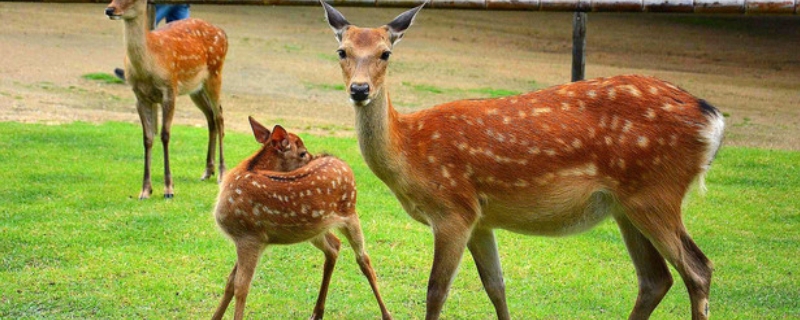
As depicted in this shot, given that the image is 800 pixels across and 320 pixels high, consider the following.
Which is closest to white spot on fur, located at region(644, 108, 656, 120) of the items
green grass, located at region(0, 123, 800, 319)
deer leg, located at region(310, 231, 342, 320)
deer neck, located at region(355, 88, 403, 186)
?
deer neck, located at region(355, 88, 403, 186)

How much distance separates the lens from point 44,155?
9547mm

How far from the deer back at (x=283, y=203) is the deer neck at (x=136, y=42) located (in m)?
3.43

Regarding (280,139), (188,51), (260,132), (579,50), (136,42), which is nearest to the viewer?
(280,139)

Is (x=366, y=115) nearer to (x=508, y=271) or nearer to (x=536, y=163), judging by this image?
(x=536, y=163)

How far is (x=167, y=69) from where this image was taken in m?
8.80

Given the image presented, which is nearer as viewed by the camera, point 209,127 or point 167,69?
point 167,69

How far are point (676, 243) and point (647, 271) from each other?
1.34 ft

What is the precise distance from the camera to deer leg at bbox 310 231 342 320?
5.61m

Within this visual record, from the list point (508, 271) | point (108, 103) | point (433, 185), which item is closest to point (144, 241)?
point (508, 271)

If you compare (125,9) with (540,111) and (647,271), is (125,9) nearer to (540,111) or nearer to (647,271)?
(540,111)

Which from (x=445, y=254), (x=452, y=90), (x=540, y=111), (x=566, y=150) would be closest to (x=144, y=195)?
(x=445, y=254)

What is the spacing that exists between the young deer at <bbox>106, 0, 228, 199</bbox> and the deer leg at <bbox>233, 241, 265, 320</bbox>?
10.7 ft

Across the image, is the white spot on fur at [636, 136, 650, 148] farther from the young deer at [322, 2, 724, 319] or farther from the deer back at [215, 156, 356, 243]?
the deer back at [215, 156, 356, 243]

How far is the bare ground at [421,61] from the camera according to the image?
42.5 feet
